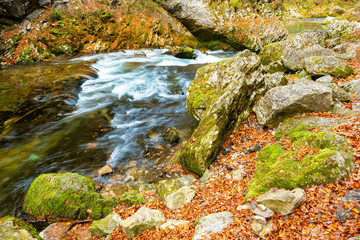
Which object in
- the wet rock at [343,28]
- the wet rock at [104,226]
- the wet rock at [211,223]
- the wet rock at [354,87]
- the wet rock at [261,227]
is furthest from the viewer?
the wet rock at [343,28]

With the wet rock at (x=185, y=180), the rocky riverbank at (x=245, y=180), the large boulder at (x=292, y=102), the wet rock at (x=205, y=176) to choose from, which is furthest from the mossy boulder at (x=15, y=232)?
the large boulder at (x=292, y=102)

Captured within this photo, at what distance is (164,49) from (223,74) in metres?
16.8

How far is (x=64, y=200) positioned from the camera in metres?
5.01

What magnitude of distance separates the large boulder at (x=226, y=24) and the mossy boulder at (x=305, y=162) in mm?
19432

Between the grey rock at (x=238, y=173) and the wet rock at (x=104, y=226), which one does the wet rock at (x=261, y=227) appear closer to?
the grey rock at (x=238, y=173)

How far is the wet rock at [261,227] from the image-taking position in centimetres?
301

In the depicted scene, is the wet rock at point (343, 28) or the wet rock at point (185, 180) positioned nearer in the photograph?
the wet rock at point (185, 180)

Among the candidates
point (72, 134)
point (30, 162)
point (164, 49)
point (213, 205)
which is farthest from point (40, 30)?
point (213, 205)

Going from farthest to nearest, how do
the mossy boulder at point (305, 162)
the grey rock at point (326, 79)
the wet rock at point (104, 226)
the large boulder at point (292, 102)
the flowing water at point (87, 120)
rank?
the grey rock at point (326, 79) < the flowing water at point (87, 120) < the large boulder at point (292, 102) < the wet rock at point (104, 226) < the mossy boulder at point (305, 162)

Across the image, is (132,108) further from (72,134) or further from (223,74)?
(223,74)

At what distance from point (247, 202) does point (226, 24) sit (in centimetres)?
2306

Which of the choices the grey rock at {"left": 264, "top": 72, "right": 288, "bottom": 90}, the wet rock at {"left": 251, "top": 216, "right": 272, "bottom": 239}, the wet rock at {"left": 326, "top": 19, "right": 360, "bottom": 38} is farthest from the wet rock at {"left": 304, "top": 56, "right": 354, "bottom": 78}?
the wet rock at {"left": 326, "top": 19, "right": 360, "bottom": 38}

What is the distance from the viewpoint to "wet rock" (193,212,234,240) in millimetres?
3525

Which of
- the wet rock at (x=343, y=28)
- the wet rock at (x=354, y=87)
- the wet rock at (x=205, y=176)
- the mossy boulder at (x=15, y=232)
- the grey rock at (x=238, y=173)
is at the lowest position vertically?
the wet rock at (x=205, y=176)
